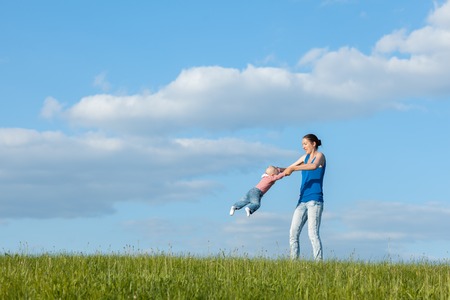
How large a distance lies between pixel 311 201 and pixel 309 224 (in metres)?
0.42

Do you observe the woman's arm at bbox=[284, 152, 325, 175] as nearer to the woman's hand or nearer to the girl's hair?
the woman's hand

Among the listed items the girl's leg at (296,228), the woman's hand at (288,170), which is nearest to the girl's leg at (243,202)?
the woman's hand at (288,170)

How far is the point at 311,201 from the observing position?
12602 millimetres

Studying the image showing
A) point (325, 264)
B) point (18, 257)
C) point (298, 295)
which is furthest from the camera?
point (18, 257)

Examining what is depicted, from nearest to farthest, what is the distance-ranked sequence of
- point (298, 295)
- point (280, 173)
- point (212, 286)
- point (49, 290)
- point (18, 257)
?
point (49, 290) < point (298, 295) < point (212, 286) < point (18, 257) < point (280, 173)

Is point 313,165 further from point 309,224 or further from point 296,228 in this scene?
point 296,228

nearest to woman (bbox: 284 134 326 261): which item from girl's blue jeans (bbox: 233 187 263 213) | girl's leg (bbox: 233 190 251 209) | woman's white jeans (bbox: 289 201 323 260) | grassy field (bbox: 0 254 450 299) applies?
woman's white jeans (bbox: 289 201 323 260)

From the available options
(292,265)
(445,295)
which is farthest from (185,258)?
(445,295)

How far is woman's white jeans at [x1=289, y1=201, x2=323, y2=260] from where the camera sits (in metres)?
12.5

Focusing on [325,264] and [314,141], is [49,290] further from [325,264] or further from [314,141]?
[314,141]

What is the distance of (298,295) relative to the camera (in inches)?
308

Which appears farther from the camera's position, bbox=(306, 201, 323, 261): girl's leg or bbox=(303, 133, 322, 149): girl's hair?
bbox=(303, 133, 322, 149): girl's hair

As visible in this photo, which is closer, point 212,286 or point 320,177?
point 212,286

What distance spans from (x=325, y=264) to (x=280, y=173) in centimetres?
291
